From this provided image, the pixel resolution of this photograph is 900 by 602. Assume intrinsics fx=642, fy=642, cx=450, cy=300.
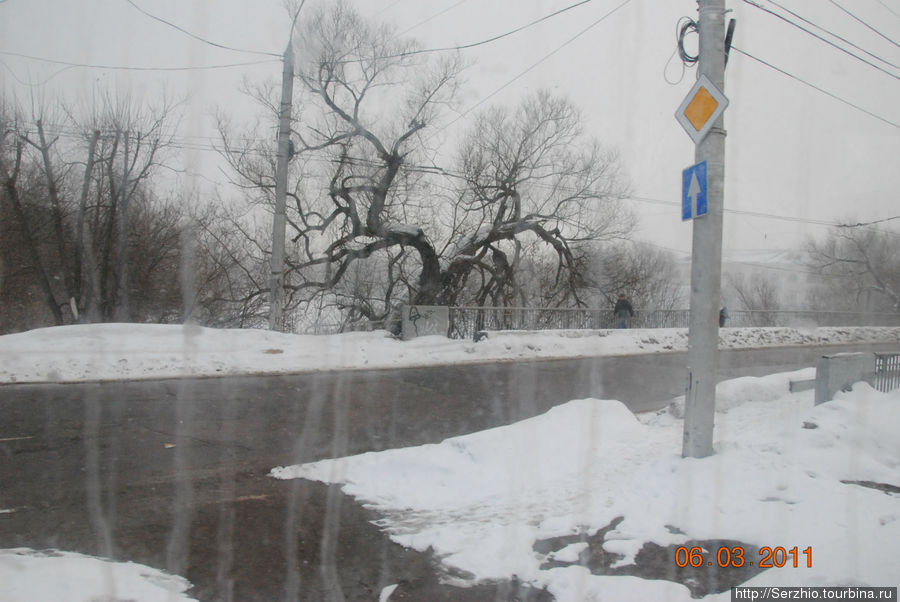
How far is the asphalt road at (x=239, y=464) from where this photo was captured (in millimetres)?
4094

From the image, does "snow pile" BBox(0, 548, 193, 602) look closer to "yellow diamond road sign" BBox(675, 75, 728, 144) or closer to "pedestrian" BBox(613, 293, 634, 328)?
"yellow diamond road sign" BBox(675, 75, 728, 144)

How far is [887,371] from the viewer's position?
29.1ft

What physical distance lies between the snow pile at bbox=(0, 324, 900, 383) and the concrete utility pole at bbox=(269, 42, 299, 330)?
3.58 feet

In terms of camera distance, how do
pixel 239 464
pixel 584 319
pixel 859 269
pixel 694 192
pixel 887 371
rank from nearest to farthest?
pixel 694 192 < pixel 239 464 < pixel 887 371 < pixel 584 319 < pixel 859 269

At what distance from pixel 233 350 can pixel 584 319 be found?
12.3m

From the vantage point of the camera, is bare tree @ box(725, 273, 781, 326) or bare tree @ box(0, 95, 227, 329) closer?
bare tree @ box(0, 95, 227, 329)

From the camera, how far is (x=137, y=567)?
3.92m

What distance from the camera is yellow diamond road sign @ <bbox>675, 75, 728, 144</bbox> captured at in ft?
19.0

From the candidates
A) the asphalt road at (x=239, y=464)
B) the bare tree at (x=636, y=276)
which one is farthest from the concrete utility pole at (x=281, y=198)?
the bare tree at (x=636, y=276)

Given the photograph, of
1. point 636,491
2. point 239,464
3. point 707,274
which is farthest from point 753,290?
point 239,464

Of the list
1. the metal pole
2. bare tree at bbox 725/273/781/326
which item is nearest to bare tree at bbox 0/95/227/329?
the metal pole

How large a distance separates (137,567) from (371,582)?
4.69 ft

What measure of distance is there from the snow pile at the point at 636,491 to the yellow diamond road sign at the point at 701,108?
2.92m

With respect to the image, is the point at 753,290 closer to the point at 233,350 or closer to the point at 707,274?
the point at 233,350
